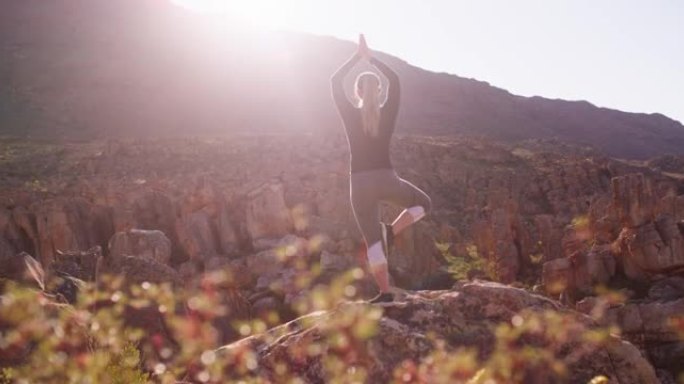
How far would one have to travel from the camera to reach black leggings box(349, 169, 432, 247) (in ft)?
17.9

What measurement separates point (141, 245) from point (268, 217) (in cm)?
424

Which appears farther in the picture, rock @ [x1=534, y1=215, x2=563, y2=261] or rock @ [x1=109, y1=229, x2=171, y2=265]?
rock @ [x1=534, y1=215, x2=563, y2=261]

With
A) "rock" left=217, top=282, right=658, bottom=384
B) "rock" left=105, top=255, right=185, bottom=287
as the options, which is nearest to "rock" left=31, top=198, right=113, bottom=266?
"rock" left=105, top=255, right=185, bottom=287

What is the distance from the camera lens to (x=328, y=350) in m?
3.87

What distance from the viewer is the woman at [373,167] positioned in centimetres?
545

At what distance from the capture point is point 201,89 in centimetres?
7706

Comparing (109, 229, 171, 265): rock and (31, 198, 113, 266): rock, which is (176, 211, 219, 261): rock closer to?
(109, 229, 171, 265): rock

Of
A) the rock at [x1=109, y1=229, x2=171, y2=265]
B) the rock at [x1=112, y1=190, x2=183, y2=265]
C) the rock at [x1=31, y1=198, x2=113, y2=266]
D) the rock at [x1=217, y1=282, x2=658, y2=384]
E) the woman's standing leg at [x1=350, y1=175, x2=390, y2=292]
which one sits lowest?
the rock at [x1=31, y1=198, x2=113, y2=266]

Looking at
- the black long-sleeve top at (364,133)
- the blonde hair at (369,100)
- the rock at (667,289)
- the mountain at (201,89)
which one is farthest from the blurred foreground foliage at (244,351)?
the mountain at (201,89)

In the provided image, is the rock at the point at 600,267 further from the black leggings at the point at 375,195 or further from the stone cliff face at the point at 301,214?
the black leggings at the point at 375,195

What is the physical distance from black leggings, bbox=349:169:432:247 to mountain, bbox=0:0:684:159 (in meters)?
56.9

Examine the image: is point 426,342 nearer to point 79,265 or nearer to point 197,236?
point 79,265

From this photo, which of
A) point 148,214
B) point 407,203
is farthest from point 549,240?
point 407,203

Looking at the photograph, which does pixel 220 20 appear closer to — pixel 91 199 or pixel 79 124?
pixel 79 124
